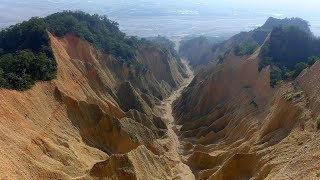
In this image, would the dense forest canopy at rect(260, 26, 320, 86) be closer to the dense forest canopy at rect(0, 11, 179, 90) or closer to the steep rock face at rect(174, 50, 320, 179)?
the steep rock face at rect(174, 50, 320, 179)

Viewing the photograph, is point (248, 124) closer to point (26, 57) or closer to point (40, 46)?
point (26, 57)

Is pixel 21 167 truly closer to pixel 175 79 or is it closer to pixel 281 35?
pixel 281 35

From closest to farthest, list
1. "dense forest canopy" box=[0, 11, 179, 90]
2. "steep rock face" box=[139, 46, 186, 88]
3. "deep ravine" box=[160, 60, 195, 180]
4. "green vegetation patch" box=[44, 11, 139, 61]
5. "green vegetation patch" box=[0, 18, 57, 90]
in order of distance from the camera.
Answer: "green vegetation patch" box=[0, 18, 57, 90], "deep ravine" box=[160, 60, 195, 180], "dense forest canopy" box=[0, 11, 179, 90], "green vegetation patch" box=[44, 11, 139, 61], "steep rock face" box=[139, 46, 186, 88]

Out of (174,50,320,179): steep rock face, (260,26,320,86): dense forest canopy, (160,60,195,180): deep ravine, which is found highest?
(260,26,320,86): dense forest canopy


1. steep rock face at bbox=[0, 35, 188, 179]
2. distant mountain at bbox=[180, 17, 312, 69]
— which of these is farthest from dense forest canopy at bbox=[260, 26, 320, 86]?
distant mountain at bbox=[180, 17, 312, 69]

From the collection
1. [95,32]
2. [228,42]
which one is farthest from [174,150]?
[228,42]
